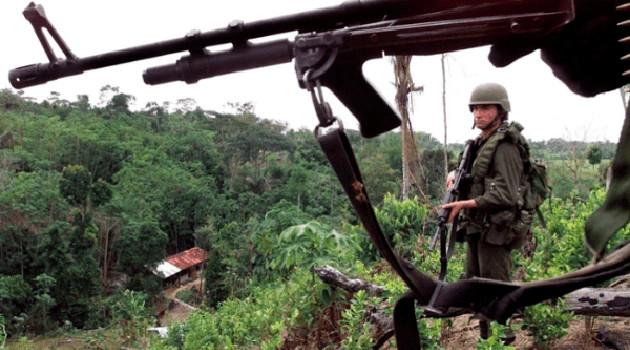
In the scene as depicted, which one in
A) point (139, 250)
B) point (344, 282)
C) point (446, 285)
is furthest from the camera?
point (139, 250)

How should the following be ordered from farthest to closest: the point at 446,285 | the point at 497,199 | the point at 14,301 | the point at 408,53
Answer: the point at 14,301
the point at 497,199
the point at 408,53
the point at 446,285

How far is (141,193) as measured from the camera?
135 ft

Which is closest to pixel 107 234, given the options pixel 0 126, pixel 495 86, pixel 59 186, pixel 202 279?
pixel 59 186

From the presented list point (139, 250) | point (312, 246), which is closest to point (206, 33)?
point (312, 246)

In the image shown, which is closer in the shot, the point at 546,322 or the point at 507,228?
the point at 507,228

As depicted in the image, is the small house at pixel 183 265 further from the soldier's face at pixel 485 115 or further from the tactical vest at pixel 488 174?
the soldier's face at pixel 485 115

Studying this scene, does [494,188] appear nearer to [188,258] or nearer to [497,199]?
[497,199]

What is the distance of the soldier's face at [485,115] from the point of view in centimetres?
344

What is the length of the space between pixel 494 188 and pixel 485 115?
1.55 ft

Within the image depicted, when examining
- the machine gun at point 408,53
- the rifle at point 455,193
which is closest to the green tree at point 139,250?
the rifle at point 455,193

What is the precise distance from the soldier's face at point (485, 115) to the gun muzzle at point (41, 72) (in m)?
2.37

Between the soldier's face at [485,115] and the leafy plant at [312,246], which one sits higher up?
the soldier's face at [485,115]

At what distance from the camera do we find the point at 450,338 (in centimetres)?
438

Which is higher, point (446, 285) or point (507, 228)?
point (446, 285)
